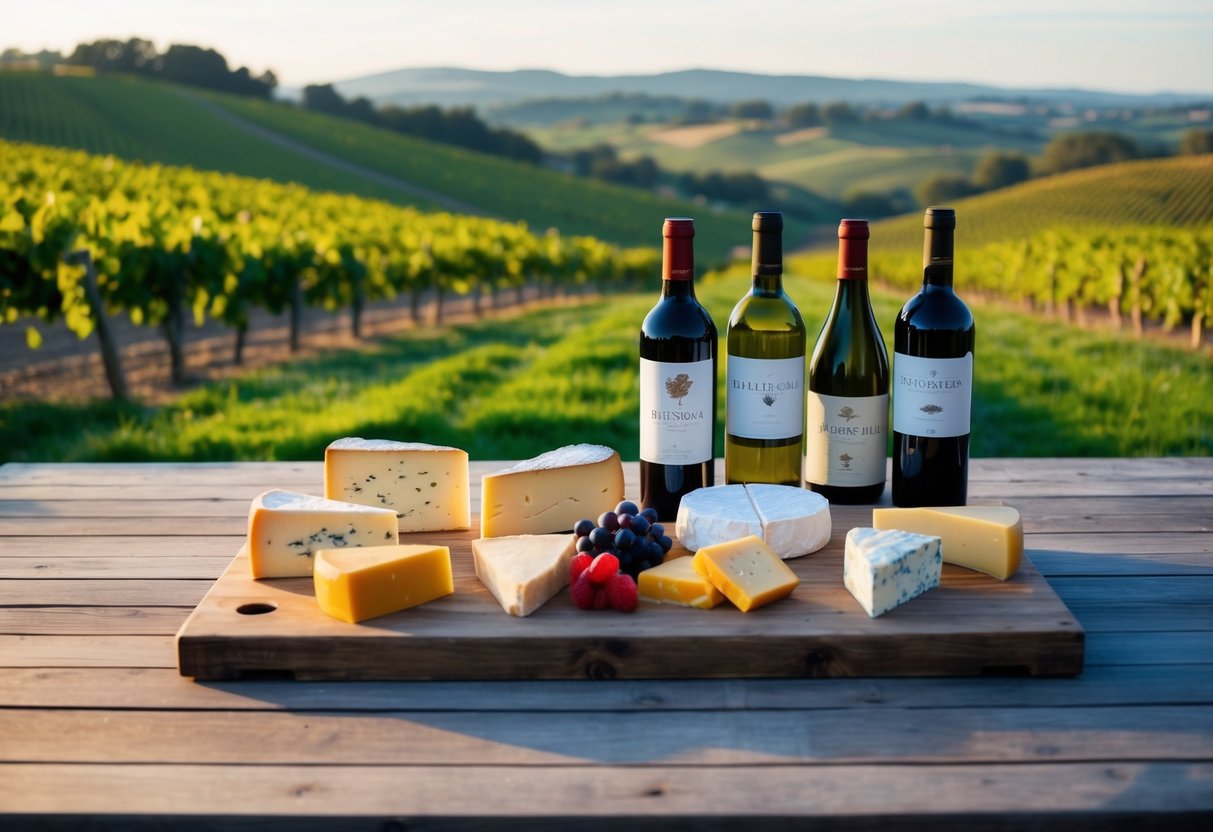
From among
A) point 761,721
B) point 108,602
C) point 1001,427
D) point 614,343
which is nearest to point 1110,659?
point 761,721

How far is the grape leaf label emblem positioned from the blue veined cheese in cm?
44

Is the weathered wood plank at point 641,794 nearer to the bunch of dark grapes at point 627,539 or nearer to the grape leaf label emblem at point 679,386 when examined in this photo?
the bunch of dark grapes at point 627,539

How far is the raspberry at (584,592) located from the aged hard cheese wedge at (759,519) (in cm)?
27

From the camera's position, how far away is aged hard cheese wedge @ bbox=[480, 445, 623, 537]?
2035mm

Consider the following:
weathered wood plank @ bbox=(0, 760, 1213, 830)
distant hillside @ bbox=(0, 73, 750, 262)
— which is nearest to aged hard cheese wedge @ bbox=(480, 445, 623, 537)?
weathered wood plank @ bbox=(0, 760, 1213, 830)

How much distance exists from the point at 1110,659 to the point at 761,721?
1.97 feet

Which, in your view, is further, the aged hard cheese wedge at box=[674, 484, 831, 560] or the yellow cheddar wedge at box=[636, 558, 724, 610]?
the aged hard cheese wedge at box=[674, 484, 831, 560]

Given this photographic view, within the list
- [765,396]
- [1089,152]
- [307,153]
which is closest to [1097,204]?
[1089,152]

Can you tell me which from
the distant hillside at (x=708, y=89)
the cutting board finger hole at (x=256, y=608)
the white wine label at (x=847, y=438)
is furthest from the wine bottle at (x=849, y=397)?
the distant hillside at (x=708, y=89)

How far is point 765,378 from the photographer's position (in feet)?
6.85

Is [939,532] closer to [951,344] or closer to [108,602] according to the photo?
[951,344]

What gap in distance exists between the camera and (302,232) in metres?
13.3

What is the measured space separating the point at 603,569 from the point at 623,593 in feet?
0.16

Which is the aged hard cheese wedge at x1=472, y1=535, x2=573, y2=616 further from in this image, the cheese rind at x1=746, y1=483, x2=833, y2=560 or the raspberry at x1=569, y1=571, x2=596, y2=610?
the cheese rind at x1=746, y1=483, x2=833, y2=560
